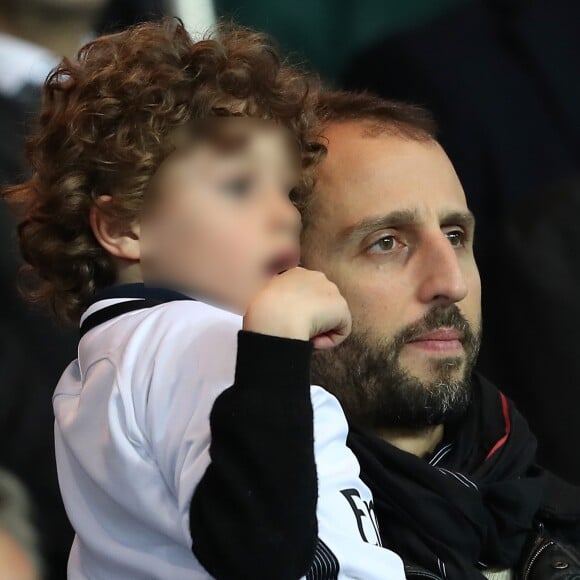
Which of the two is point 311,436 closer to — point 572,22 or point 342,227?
point 342,227

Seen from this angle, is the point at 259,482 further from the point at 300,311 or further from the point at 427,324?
the point at 427,324

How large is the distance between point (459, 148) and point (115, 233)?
3.51ft

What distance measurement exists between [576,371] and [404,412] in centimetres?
45

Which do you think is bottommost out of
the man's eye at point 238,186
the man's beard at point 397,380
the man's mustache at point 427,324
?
the man's beard at point 397,380

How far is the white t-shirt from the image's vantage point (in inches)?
34.3

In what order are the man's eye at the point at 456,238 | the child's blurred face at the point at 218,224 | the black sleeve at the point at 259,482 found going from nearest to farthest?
the black sleeve at the point at 259,482 < the child's blurred face at the point at 218,224 < the man's eye at the point at 456,238

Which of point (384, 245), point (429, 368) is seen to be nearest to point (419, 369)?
point (429, 368)

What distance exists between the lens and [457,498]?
120 cm

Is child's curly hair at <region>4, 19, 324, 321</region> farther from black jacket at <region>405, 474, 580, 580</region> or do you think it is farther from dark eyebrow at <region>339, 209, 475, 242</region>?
black jacket at <region>405, 474, 580, 580</region>

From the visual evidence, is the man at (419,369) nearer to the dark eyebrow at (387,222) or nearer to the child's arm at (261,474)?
the dark eyebrow at (387,222)

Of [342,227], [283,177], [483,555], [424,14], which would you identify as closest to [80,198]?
[283,177]

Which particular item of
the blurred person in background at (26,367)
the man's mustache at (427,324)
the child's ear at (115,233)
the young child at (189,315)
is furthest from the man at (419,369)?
the blurred person in background at (26,367)

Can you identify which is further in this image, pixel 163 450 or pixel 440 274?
pixel 440 274

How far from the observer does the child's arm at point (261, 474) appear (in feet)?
2.64
